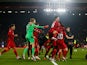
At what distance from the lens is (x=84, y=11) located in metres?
49.2

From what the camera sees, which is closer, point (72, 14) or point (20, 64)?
point (20, 64)

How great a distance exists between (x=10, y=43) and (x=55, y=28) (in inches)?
106

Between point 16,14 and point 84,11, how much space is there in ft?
32.0

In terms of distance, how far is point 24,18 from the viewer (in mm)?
51906

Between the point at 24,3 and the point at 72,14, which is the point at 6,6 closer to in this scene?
the point at 24,3

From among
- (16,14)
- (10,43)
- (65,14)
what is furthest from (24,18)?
(10,43)

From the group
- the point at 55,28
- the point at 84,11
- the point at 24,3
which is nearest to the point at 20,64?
the point at 55,28

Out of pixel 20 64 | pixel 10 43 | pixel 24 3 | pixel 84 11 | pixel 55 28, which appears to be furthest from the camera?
pixel 84 11

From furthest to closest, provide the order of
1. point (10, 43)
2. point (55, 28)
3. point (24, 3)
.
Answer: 1. point (24, 3)
2. point (10, 43)
3. point (55, 28)

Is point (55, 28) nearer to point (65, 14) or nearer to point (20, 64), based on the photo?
point (20, 64)

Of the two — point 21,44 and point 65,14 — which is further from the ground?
point 65,14

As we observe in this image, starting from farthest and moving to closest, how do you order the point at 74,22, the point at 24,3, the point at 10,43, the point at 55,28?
1. the point at 74,22
2. the point at 24,3
3. the point at 10,43
4. the point at 55,28

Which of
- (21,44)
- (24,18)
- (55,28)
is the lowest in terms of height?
(21,44)

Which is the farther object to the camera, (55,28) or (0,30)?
(0,30)
